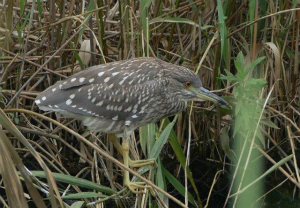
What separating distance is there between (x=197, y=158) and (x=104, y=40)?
124cm

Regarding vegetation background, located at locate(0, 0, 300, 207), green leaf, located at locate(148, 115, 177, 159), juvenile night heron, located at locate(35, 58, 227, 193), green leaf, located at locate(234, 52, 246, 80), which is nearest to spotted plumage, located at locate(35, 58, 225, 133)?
juvenile night heron, located at locate(35, 58, 227, 193)

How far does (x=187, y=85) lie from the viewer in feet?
13.0

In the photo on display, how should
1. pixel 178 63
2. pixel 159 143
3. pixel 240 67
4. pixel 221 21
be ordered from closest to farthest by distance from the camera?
pixel 159 143
pixel 240 67
pixel 221 21
pixel 178 63

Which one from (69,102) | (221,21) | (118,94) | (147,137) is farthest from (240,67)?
(69,102)

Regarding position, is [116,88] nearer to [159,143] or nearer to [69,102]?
[69,102]

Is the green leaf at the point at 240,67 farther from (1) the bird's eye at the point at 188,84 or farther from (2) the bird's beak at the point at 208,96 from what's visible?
(1) the bird's eye at the point at 188,84

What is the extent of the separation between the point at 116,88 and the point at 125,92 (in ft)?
0.20

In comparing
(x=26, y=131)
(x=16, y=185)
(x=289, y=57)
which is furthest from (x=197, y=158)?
(x=16, y=185)

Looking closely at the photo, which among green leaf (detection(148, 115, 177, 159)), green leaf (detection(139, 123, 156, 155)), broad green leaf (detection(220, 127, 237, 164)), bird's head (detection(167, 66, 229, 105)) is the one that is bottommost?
broad green leaf (detection(220, 127, 237, 164))


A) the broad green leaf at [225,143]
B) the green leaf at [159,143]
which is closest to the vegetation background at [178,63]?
the broad green leaf at [225,143]

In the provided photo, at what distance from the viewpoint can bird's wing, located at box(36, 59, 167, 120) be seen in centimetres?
385

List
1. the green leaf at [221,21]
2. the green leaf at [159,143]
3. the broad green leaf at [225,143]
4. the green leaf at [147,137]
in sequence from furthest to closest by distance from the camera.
A: 1. the broad green leaf at [225,143]
2. the green leaf at [221,21]
3. the green leaf at [147,137]
4. the green leaf at [159,143]

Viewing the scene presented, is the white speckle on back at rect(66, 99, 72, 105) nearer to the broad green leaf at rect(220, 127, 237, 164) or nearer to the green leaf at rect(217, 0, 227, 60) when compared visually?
the green leaf at rect(217, 0, 227, 60)

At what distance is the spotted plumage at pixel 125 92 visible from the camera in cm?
385
